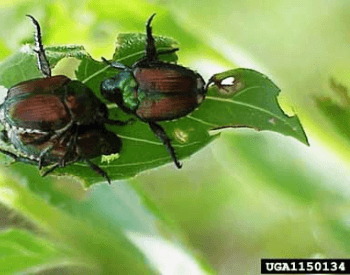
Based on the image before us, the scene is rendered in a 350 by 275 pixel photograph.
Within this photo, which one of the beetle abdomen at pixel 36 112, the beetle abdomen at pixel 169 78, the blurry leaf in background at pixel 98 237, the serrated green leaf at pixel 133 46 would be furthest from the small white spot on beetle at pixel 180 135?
the blurry leaf in background at pixel 98 237

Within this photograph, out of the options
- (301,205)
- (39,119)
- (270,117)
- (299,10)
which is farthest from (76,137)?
(299,10)

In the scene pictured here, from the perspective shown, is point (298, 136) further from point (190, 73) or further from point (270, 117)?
point (190, 73)

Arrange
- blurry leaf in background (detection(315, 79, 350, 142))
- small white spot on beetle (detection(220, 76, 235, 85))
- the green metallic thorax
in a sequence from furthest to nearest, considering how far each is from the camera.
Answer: blurry leaf in background (detection(315, 79, 350, 142))
the green metallic thorax
small white spot on beetle (detection(220, 76, 235, 85))

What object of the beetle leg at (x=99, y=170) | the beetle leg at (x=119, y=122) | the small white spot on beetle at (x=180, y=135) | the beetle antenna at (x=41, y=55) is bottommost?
the beetle leg at (x=99, y=170)

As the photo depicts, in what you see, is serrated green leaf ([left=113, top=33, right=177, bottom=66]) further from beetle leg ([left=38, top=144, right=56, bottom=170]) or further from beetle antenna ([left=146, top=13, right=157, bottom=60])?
beetle leg ([left=38, top=144, right=56, bottom=170])

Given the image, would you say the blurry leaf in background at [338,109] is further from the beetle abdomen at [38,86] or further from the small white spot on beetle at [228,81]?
the beetle abdomen at [38,86]

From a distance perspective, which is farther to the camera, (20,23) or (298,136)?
(20,23)

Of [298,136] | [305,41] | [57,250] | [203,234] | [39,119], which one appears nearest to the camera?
[298,136]

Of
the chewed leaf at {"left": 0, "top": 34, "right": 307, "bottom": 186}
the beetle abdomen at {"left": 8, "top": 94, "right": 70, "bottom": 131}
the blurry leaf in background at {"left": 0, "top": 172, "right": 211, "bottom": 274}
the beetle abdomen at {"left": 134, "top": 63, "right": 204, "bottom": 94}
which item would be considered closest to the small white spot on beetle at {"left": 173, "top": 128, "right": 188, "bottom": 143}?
the chewed leaf at {"left": 0, "top": 34, "right": 307, "bottom": 186}
